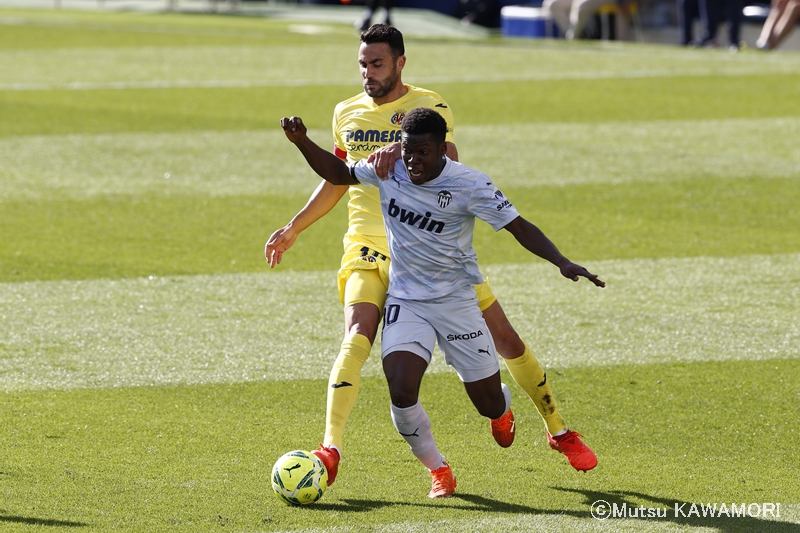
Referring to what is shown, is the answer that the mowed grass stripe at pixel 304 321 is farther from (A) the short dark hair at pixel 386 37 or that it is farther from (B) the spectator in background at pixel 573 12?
(B) the spectator in background at pixel 573 12

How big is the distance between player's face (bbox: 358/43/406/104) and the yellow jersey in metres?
0.11

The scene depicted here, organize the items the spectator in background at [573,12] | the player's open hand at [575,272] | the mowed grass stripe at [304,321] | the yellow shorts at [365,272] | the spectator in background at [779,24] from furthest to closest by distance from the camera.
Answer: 1. the spectator in background at [573,12]
2. the spectator in background at [779,24]
3. the mowed grass stripe at [304,321]
4. the yellow shorts at [365,272]
5. the player's open hand at [575,272]

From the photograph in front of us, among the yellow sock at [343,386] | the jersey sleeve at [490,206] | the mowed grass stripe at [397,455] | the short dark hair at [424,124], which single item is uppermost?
the short dark hair at [424,124]

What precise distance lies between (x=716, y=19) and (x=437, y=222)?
1912 centimetres

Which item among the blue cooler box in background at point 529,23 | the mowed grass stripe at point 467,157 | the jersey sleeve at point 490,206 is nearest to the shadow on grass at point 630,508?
the jersey sleeve at point 490,206

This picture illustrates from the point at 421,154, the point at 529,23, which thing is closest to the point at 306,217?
the point at 421,154

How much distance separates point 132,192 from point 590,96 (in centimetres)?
806

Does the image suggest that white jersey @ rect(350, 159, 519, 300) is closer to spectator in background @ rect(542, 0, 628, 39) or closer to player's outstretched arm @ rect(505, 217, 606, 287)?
player's outstretched arm @ rect(505, 217, 606, 287)

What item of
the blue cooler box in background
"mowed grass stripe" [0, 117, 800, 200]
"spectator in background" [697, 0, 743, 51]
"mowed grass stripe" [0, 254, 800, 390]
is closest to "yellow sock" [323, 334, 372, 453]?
"mowed grass stripe" [0, 254, 800, 390]

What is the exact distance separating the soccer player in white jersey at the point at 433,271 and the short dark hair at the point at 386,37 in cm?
75

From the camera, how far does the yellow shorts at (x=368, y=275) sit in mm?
5824

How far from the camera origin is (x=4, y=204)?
11.9 m

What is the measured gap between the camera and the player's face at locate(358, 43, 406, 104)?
602 centimetres

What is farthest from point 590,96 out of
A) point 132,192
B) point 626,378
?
point 626,378
